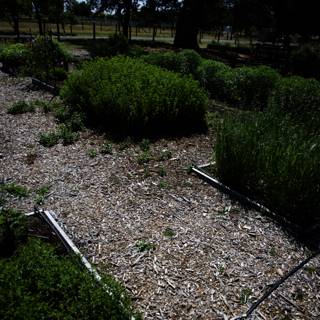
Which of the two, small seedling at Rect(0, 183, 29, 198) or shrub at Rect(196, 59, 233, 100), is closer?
small seedling at Rect(0, 183, 29, 198)

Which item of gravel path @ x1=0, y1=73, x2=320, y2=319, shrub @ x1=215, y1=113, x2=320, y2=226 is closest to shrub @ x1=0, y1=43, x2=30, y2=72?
gravel path @ x1=0, y1=73, x2=320, y2=319

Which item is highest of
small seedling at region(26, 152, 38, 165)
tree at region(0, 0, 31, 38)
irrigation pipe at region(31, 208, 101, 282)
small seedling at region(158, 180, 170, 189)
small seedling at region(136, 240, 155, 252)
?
tree at region(0, 0, 31, 38)

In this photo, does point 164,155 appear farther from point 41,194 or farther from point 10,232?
point 10,232

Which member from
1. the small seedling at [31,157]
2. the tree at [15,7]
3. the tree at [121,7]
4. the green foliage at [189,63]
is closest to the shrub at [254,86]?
the green foliage at [189,63]

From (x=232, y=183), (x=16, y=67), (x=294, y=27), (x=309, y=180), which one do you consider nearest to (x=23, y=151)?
(x=232, y=183)

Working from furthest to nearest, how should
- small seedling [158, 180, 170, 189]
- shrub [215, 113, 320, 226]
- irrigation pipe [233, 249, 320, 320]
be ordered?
small seedling [158, 180, 170, 189] → shrub [215, 113, 320, 226] → irrigation pipe [233, 249, 320, 320]

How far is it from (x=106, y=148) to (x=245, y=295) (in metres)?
3.59

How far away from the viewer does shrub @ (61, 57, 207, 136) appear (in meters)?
6.96

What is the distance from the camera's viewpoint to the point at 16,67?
12742 millimetres

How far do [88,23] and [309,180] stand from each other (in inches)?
2067

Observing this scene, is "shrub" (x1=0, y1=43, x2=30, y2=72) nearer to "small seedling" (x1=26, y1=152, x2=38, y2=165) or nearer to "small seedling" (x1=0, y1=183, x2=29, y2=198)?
"small seedling" (x1=26, y1=152, x2=38, y2=165)

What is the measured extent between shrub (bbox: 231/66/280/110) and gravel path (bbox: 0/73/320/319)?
3.29 metres

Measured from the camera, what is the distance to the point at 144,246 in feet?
12.6

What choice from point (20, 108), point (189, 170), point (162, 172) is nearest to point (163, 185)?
point (162, 172)
